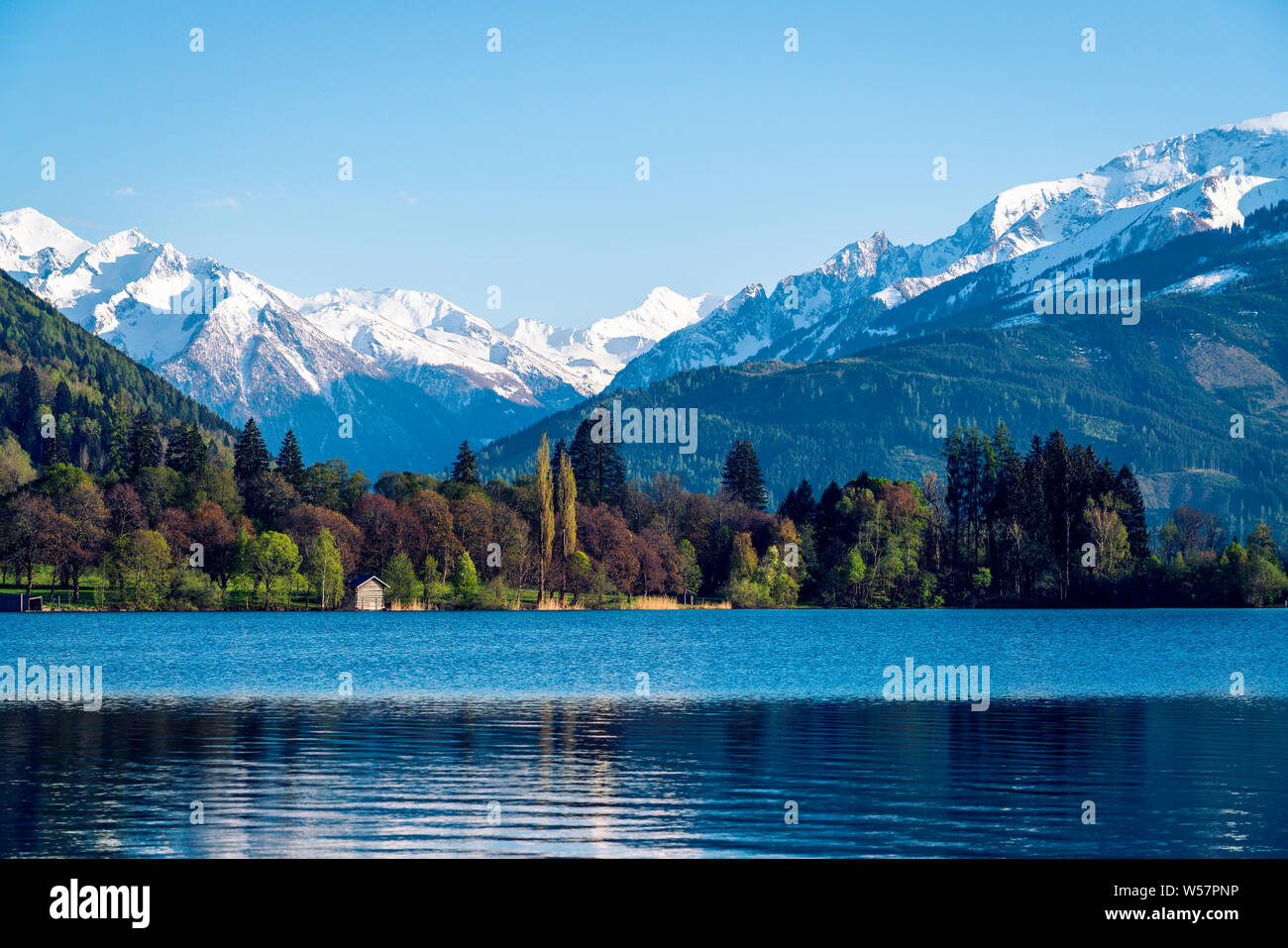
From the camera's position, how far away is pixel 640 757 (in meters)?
44.4

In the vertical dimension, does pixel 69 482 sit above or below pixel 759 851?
above

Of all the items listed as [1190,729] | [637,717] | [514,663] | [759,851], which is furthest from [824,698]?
[759,851]

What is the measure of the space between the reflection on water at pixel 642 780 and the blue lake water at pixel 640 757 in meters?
0.15

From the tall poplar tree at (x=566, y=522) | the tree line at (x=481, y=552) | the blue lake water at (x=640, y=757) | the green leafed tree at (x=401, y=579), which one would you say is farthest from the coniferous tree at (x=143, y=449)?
the blue lake water at (x=640, y=757)

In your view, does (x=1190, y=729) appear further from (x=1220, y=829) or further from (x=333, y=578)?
(x=333, y=578)

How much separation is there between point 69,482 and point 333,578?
42.7m

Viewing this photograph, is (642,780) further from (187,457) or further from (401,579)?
(187,457)

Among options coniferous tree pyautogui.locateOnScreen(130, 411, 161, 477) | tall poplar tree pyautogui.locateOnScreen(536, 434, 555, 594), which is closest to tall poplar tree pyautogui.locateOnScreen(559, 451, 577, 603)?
tall poplar tree pyautogui.locateOnScreen(536, 434, 555, 594)

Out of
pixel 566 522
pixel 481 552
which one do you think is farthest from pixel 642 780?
pixel 566 522

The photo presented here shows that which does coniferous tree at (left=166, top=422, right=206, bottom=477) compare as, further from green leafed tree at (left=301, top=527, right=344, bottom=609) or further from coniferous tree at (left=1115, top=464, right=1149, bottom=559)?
coniferous tree at (left=1115, top=464, right=1149, bottom=559)

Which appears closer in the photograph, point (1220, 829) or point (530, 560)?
point (1220, 829)

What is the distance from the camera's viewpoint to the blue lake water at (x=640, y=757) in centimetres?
3127
